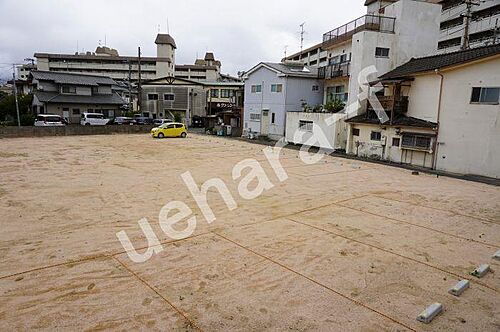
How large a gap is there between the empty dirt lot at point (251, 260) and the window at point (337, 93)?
16630mm

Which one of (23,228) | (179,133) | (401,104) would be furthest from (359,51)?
(23,228)

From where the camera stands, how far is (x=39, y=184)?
471 inches

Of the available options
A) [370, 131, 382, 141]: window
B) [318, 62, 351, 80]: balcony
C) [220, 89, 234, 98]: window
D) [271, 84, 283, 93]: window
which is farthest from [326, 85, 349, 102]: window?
[220, 89, 234, 98]: window

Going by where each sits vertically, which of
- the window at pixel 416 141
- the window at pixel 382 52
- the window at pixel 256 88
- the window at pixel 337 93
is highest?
the window at pixel 382 52

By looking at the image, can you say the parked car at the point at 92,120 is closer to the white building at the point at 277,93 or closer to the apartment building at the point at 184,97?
the apartment building at the point at 184,97

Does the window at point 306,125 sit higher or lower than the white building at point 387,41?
lower

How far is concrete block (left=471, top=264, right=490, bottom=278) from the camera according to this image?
5926 mm

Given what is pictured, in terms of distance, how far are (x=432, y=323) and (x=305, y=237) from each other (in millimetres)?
3362

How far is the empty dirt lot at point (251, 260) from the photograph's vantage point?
14.9ft

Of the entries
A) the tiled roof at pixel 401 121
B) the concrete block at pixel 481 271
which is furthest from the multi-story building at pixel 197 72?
the concrete block at pixel 481 271

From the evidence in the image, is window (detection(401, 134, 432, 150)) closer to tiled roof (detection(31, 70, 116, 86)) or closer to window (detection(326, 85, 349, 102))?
window (detection(326, 85, 349, 102))

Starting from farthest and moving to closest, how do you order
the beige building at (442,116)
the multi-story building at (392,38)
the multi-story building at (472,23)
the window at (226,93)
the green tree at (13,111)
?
the window at (226,93), the green tree at (13,111), the multi-story building at (472,23), the multi-story building at (392,38), the beige building at (442,116)

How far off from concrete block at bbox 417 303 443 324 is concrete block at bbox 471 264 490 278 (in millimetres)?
1667

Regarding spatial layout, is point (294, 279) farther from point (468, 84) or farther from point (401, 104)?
point (401, 104)
